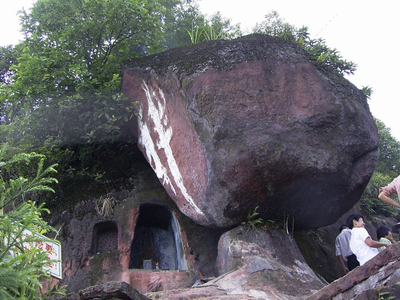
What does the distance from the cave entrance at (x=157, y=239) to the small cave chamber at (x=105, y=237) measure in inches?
20.5

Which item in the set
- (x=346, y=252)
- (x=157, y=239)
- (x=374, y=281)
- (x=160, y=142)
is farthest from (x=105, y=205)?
(x=374, y=281)

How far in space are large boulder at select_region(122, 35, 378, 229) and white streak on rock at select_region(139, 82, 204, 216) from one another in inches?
1.5

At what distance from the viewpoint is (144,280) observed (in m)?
7.25

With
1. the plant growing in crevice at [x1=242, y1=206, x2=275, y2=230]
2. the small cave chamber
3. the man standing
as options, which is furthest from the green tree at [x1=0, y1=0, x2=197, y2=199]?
the man standing

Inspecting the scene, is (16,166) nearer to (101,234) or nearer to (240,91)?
(101,234)

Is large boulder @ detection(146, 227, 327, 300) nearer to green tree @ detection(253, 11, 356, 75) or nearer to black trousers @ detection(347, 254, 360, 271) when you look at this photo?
black trousers @ detection(347, 254, 360, 271)

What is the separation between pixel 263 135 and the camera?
6539 millimetres

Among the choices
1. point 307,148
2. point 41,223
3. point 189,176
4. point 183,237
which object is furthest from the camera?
point 183,237

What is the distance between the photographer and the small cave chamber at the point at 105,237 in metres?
8.17

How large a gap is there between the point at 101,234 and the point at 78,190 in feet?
3.50

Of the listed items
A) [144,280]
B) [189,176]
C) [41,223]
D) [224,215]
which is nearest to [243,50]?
[189,176]

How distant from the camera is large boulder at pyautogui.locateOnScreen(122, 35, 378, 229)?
21.4 feet

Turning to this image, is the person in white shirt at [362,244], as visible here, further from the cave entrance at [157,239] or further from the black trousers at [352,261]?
the cave entrance at [157,239]

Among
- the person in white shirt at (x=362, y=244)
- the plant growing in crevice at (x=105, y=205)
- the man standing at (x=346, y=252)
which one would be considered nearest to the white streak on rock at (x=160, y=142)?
the plant growing in crevice at (x=105, y=205)
